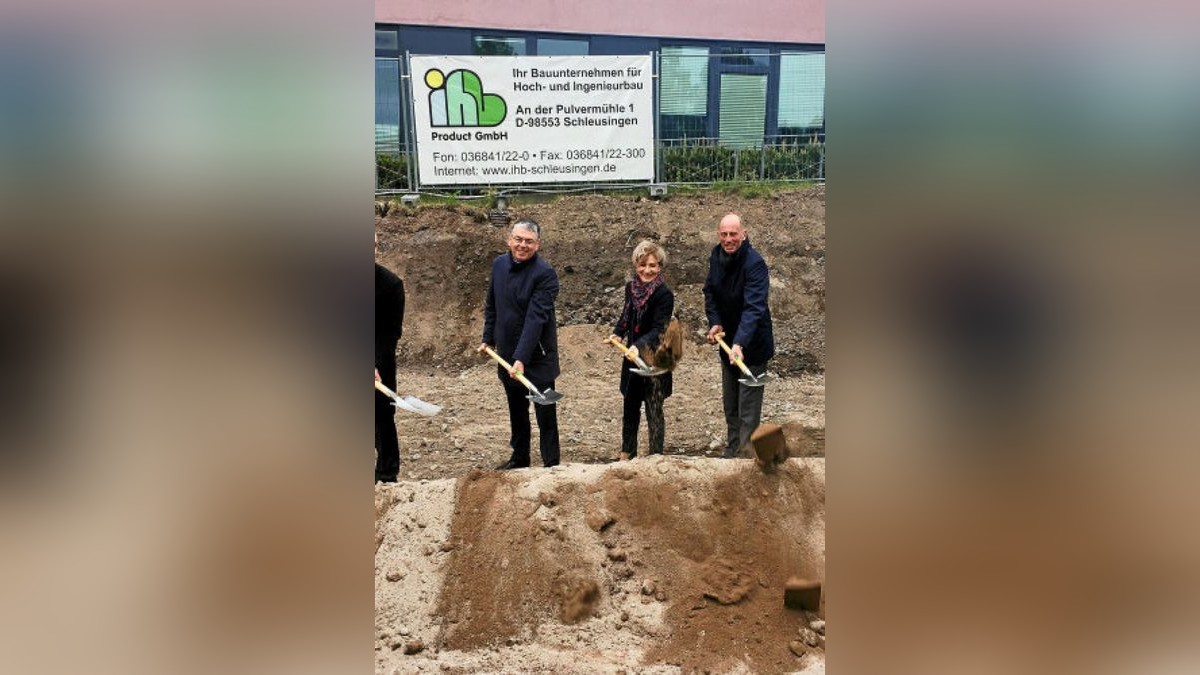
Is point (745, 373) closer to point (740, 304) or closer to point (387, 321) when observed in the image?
point (740, 304)

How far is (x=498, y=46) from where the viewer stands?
615 cm

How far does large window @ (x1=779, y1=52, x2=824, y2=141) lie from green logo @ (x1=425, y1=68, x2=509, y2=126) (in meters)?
2.85

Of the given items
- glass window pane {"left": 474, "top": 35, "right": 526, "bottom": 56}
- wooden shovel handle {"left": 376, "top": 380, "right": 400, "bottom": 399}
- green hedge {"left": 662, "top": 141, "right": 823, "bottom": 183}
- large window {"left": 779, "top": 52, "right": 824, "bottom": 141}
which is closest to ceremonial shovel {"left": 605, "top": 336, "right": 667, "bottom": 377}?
wooden shovel handle {"left": 376, "top": 380, "right": 400, "bottom": 399}

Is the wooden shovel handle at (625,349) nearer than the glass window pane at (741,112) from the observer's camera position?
Yes

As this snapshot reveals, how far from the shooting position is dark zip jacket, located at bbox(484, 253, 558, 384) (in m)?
5.04

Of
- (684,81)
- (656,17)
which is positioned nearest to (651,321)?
(656,17)

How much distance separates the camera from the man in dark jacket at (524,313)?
16.4ft

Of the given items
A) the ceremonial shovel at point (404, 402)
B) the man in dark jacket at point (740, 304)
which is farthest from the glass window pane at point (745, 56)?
the ceremonial shovel at point (404, 402)

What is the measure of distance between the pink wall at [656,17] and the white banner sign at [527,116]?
441mm

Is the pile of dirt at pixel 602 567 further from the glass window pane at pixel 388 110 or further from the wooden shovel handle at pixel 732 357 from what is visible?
the glass window pane at pixel 388 110

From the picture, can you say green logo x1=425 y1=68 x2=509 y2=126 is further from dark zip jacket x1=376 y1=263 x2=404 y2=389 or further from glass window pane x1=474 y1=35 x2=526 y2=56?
dark zip jacket x1=376 y1=263 x2=404 y2=389

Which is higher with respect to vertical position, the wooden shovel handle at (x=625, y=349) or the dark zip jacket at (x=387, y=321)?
the dark zip jacket at (x=387, y=321)

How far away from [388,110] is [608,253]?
383cm
